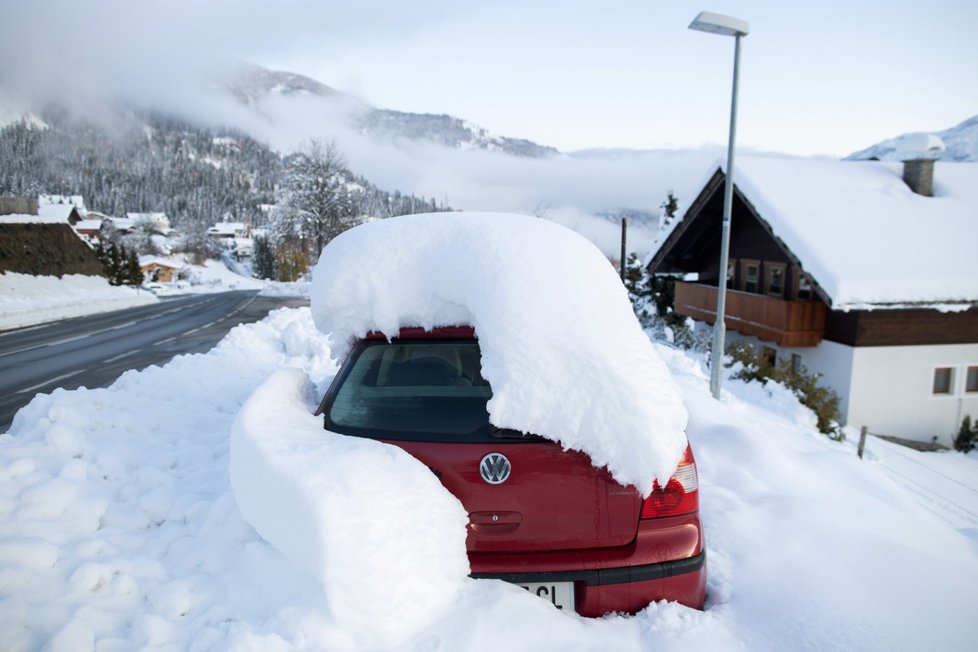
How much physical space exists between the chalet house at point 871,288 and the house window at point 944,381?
0.03 meters

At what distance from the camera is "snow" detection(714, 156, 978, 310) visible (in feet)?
49.5

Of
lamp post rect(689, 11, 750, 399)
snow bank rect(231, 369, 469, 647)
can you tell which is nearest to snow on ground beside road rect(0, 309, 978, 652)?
snow bank rect(231, 369, 469, 647)

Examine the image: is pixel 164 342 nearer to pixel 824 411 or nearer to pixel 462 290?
pixel 462 290

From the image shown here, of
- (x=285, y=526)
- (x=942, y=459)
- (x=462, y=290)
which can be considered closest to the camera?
(x=285, y=526)

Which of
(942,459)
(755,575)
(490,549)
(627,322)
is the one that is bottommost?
(942,459)

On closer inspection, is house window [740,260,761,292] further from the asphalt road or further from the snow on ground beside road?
the asphalt road

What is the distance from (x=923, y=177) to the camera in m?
19.7

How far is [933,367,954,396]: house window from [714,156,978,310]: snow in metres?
2.99

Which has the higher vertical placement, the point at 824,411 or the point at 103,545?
the point at 103,545

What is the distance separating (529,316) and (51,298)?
104 ft

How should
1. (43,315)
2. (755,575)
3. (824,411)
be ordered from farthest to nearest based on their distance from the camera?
(43,315), (824,411), (755,575)

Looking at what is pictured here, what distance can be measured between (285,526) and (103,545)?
1.16 meters

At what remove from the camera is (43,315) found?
22281mm

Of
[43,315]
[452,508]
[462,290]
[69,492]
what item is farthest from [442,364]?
[43,315]
